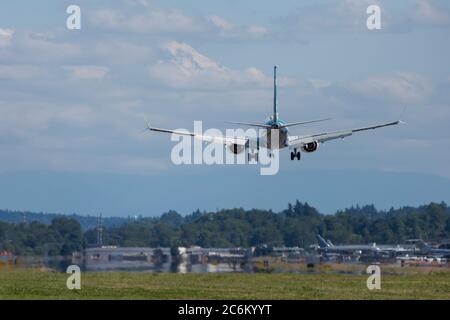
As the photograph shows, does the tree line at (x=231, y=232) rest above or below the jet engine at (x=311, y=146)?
below

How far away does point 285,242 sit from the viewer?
137 m

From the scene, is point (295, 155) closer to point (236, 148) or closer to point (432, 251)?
point (236, 148)

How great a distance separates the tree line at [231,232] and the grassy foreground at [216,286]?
85.3 ft

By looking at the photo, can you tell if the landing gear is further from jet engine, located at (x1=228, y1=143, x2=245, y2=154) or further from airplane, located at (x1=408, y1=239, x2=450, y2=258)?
airplane, located at (x1=408, y1=239, x2=450, y2=258)

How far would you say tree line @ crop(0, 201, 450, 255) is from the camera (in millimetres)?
127875

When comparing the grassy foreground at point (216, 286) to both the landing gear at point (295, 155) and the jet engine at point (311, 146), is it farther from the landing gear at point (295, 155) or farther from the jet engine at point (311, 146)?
the jet engine at point (311, 146)

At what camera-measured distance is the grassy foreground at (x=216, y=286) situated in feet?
229

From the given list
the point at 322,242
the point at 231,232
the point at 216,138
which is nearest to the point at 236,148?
the point at 216,138

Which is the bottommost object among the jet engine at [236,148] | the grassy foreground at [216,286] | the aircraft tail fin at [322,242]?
the grassy foreground at [216,286]

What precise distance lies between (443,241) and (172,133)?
176ft

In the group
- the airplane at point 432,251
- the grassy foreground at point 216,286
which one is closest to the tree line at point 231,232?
the airplane at point 432,251

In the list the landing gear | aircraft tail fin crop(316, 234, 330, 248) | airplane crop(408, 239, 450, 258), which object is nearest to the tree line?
aircraft tail fin crop(316, 234, 330, 248)
